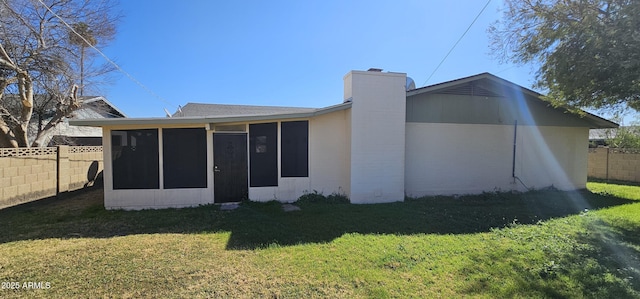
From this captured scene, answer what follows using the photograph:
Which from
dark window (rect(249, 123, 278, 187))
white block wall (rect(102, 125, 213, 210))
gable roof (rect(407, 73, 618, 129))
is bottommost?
white block wall (rect(102, 125, 213, 210))

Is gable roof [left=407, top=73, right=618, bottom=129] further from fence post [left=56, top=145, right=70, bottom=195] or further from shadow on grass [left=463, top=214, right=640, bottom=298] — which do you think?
fence post [left=56, top=145, right=70, bottom=195]

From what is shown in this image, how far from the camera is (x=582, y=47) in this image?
5434 mm

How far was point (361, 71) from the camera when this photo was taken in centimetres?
729

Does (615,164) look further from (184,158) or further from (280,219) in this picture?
(184,158)

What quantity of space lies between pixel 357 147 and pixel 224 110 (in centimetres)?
702

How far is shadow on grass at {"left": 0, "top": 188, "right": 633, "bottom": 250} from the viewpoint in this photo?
16.8 ft

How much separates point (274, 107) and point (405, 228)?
31.0 ft

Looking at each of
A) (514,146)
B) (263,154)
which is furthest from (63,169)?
(514,146)

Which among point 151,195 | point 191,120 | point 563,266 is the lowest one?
point 563,266

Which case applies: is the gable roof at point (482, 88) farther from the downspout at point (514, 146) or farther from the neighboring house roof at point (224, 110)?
the neighboring house roof at point (224, 110)

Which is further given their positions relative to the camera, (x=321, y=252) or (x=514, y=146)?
(x=514, y=146)

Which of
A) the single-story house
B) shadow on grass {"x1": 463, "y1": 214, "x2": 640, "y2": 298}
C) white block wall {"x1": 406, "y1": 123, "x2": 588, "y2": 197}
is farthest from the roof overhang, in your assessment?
shadow on grass {"x1": 463, "y1": 214, "x2": 640, "y2": 298}

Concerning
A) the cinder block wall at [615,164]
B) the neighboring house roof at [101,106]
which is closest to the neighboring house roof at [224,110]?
the neighboring house roof at [101,106]

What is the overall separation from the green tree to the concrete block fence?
40.0 ft
